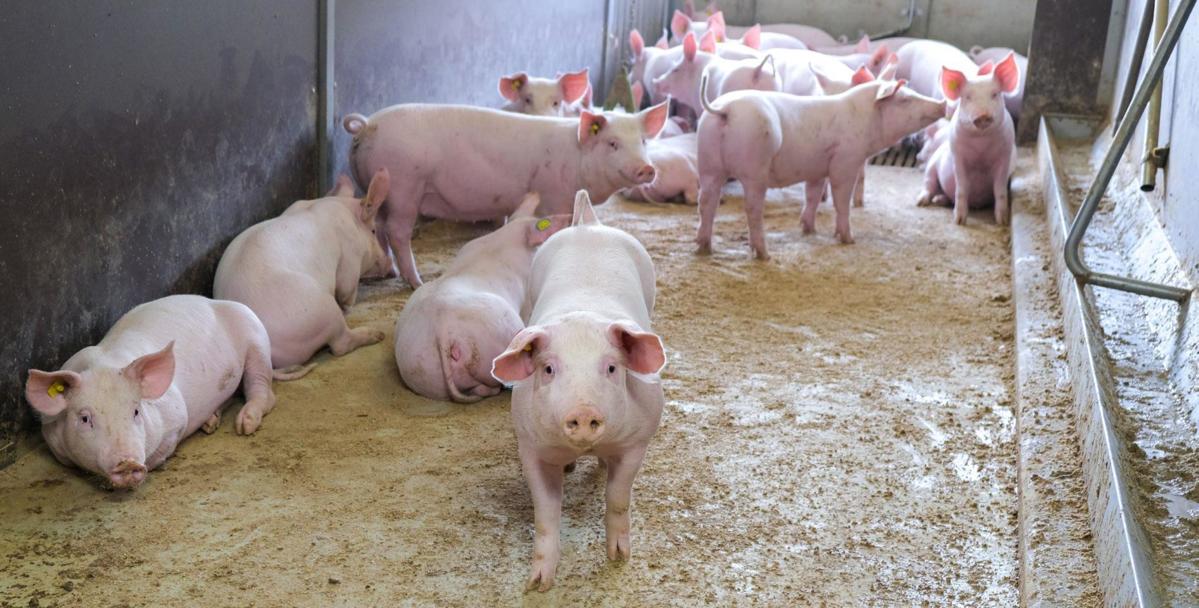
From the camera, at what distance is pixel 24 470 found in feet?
11.6

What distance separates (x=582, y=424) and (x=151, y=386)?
4.90ft

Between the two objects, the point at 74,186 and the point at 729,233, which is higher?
the point at 74,186

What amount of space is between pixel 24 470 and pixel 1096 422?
3075 mm

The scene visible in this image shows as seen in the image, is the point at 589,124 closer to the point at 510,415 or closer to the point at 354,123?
the point at 354,123

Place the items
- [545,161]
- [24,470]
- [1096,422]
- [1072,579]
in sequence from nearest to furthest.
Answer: [1072,579], [1096,422], [24,470], [545,161]

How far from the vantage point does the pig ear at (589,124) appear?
18.4 ft

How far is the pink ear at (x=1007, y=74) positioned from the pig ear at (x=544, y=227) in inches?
138

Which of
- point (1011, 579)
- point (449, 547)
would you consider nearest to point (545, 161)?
point (449, 547)

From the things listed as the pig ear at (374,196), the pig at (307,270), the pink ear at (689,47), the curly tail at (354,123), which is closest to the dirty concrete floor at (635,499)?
the pig at (307,270)

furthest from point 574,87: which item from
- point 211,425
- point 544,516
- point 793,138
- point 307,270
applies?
point 544,516

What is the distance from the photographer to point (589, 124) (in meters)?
5.67

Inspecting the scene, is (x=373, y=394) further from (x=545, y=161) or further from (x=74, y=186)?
(x=545, y=161)

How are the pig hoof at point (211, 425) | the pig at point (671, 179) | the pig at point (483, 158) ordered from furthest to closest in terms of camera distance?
1. the pig at point (671, 179)
2. the pig at point (483, 158)
3. the pig hoof at point (211, 425)

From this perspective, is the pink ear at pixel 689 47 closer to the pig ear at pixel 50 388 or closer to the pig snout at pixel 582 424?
the pig ear at pixel 50 388
